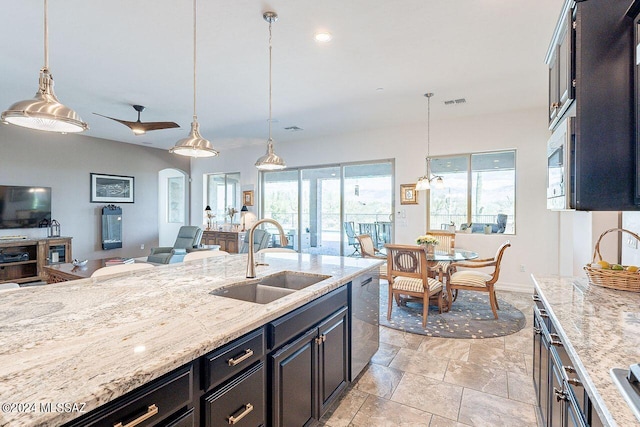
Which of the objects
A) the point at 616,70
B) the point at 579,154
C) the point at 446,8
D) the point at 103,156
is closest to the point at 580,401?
the point at 579,154

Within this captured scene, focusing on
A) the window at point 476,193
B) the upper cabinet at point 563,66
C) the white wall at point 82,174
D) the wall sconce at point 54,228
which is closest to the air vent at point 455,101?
the window at point 476,193

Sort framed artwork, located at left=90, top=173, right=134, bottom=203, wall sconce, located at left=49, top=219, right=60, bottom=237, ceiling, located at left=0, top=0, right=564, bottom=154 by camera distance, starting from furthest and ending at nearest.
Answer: framed artwork, located at left=90, top=173, right=134, bottom=203, wall sconce, located at left=49, top=219, right=60, bottom=237, ceiling, located at left=0, top=0, right=564, bottom=154

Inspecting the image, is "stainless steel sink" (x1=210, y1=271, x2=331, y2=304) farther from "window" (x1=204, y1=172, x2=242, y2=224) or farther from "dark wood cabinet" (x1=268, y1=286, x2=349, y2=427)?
"window" (x1=204, y1=172, x2=242, y2=224)

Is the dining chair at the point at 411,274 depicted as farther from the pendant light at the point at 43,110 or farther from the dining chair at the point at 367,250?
the pendant light at the point at 43,110

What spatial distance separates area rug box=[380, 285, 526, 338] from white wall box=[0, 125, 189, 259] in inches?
252

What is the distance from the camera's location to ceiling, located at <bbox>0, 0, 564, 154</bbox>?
102 inches

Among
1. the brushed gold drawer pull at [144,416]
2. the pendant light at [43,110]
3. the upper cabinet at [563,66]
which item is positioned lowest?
the brushed gold drawer pull at [144,416]

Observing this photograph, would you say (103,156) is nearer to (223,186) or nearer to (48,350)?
(223,186)

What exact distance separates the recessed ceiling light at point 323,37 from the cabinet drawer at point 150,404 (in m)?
2.86

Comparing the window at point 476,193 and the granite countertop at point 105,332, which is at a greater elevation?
the window at point 476,193

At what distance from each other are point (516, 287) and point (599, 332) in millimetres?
4521

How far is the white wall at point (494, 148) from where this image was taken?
498cm

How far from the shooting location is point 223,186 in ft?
28.2

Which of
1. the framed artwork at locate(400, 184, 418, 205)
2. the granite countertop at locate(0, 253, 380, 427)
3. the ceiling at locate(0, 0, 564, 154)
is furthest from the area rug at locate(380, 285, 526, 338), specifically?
the ceiling at locate(0, 0, 564, 154)
